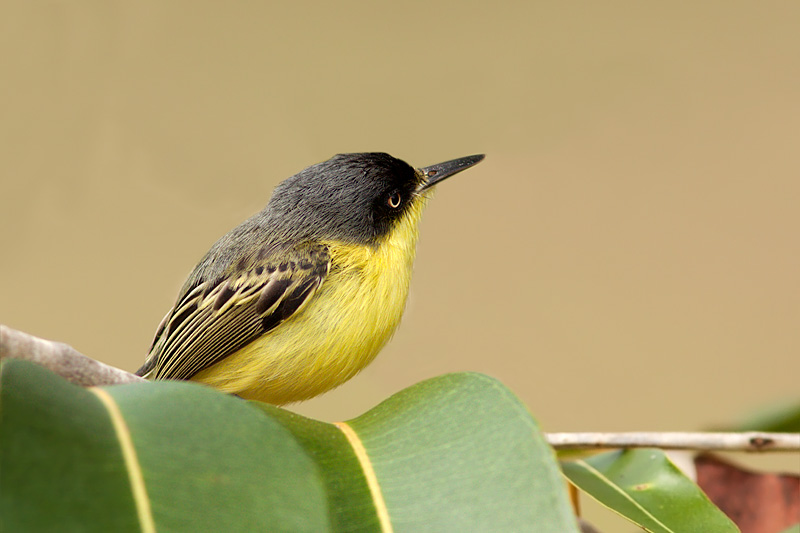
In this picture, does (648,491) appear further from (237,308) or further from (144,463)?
(144,463)

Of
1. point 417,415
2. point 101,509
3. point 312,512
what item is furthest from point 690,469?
point 101,509

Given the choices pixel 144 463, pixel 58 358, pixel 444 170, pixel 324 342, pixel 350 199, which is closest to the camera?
pixel 144 463

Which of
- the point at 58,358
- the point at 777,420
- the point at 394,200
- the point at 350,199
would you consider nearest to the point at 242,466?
the point at 58,358

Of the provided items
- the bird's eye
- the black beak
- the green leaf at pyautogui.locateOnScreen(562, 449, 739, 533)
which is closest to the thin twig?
the green leaf at pyautogui.locateOnScreen(562, 449, 739, 533)

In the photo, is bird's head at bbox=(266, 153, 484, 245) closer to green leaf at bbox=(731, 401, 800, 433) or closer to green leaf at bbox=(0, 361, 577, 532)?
green leaf at bbox=(0, 361, 577, 532)

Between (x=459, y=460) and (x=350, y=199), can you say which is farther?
(x=350, y=199)

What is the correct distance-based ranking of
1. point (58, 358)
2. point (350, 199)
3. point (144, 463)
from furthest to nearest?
point (350, 199)
point (58, 358)
point (144, 463)

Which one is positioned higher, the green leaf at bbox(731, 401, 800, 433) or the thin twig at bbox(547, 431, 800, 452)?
the thin twig at bbox(547, 431, 800, 452)

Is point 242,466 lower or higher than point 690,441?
higher
